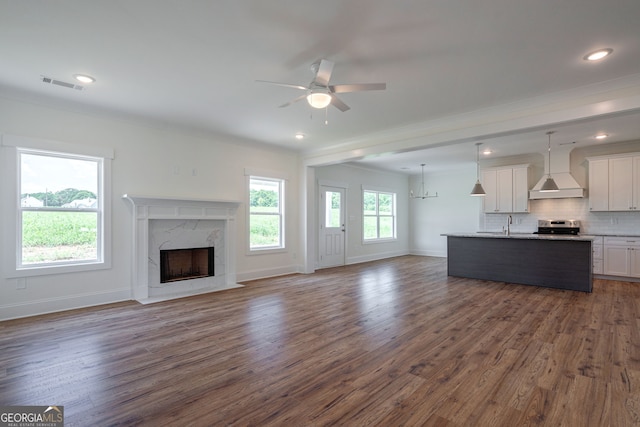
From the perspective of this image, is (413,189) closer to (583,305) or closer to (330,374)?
(583,305)

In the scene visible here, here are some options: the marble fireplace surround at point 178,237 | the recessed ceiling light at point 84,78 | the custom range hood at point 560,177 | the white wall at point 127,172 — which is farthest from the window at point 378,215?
the recessed ceiling light at point 84,78

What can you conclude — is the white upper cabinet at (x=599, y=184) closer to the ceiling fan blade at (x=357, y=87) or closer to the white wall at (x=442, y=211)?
the white wall at (x=442, y=211)

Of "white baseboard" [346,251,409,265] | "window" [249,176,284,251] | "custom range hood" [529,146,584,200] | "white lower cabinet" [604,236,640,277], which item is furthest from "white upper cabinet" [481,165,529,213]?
"window" [249,176,284,251]

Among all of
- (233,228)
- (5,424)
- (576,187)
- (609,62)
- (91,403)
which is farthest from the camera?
(576,187)

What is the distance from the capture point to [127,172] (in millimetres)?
4945

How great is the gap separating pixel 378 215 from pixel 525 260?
4.56m

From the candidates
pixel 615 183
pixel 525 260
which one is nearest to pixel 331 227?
pixel 525 260

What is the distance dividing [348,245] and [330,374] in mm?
6354

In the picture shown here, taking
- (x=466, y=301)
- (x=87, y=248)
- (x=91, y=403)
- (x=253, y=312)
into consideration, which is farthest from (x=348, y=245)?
(x=91, y=403)

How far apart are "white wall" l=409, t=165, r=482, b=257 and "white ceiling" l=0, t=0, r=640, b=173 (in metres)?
4.97

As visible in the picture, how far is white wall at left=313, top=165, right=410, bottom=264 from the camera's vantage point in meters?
8.58

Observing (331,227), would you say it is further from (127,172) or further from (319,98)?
(319,98)

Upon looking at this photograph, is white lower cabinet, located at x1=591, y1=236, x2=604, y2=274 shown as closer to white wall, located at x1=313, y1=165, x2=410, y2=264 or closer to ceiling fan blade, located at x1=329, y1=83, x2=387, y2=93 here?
white wall, located at x1=313, y1=165, x2=410, y2=264

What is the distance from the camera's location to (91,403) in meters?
2.19
